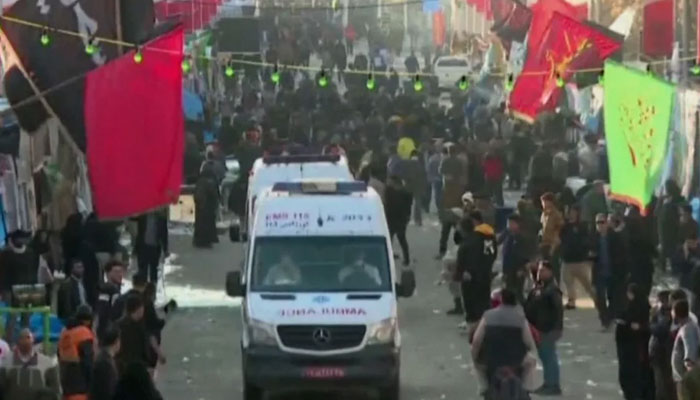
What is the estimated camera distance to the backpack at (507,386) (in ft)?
56.5

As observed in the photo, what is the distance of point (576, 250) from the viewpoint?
25375 millimetres

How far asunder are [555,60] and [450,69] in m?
37.0

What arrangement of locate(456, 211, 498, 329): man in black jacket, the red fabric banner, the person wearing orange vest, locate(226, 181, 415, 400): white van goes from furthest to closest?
the red fabric banner < locate(456, 211, 498, 329): man in black jacket < locate(226, 181, 415, 400): white van < the person wearing orange vest

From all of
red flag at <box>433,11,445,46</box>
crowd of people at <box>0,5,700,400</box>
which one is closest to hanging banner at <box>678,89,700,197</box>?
crowd of people at <box>0,5,700,400</box>

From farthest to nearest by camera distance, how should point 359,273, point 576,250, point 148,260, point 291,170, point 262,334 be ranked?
point 291,170, point 148,260, point 576,250, point 359,273, point 262,334

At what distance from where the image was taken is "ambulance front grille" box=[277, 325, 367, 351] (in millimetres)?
19031

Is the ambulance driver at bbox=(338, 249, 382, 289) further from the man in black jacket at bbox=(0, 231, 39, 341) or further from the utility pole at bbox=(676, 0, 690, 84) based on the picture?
the utility pole at bbox=(676, 0, 690, 84)

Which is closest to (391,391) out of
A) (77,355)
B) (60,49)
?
(77,355)

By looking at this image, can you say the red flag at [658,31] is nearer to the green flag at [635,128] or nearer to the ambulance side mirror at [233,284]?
the green flag at [635,128]

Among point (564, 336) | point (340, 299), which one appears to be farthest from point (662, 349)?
point (564, 336)

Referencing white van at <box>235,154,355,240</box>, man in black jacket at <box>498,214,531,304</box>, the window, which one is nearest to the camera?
the window

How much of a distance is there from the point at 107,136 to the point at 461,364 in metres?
4.55

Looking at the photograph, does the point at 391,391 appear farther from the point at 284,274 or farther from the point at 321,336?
the point at 284,274

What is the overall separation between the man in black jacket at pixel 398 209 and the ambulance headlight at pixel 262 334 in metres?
11.0
